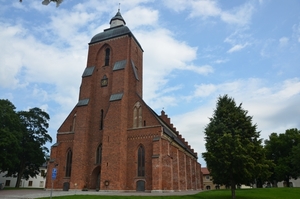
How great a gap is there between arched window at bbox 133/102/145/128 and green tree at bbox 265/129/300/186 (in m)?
28.3

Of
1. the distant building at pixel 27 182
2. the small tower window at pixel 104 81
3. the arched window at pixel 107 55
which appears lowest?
the distant building at pixel 27 182

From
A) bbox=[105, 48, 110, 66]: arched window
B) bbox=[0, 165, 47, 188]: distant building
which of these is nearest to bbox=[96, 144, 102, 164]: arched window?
bbox=[105, 48, 110, 66]: arched window

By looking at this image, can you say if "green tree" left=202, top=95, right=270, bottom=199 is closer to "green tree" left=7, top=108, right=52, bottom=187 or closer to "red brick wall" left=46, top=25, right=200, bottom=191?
"red brick wall" left=46, top=25, right=200, bottom=191

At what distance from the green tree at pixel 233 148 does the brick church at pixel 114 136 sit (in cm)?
869

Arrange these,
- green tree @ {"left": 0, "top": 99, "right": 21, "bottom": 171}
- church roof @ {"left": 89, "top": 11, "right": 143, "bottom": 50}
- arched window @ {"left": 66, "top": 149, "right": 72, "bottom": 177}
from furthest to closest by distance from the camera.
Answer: church roof @ {"left": 89, "top": 11, "right": 143, "bottom": 50} → arched window @ {"left": 66, "top": 149, "right": 72, "bottom": 177} → green tree @ {"left": 0, "top": 99, "right": 21, "bottom": 171}

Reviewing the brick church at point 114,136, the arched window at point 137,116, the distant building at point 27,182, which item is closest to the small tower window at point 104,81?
the brick church at point 114,136

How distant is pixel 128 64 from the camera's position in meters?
37.1

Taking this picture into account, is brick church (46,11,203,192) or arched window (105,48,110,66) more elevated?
arched window (105,48,110,66)

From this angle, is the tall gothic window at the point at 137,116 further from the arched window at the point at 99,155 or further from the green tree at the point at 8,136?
the green tree at the point at 8,136

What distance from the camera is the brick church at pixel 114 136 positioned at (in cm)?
3073

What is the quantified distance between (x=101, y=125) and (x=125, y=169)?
7.24m

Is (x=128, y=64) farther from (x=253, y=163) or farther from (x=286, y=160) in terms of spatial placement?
(x=286, y=160)

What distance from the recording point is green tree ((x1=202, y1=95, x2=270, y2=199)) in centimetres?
2095

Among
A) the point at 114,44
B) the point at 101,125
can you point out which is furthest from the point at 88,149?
the point at 114,44
